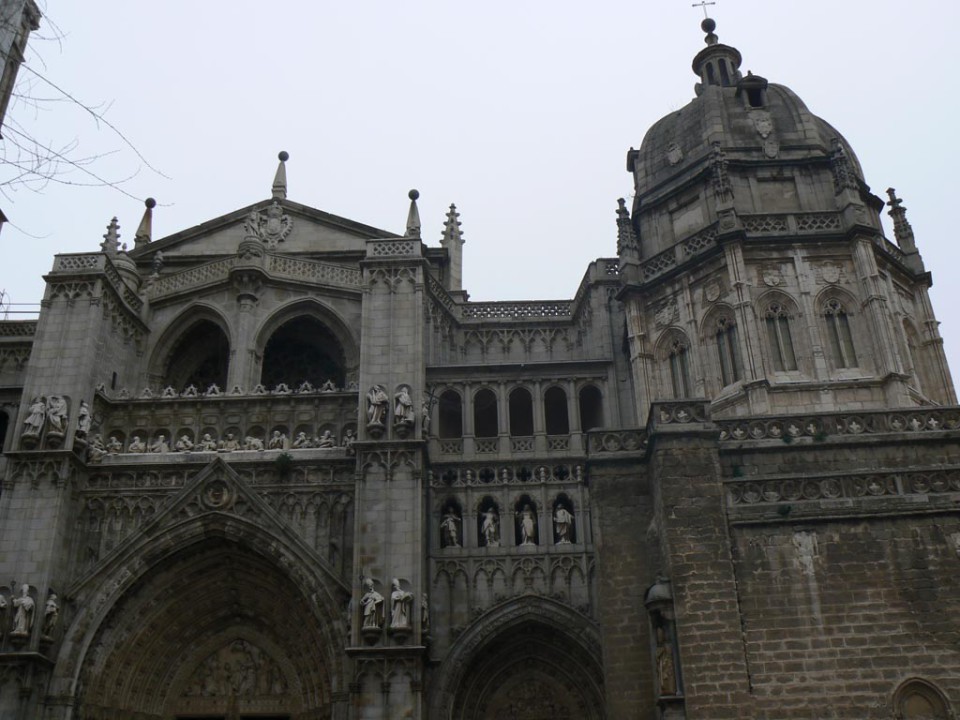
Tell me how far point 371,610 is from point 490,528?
4397mm

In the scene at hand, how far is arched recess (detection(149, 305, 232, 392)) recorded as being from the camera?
106 ft

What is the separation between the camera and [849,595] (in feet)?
54.6

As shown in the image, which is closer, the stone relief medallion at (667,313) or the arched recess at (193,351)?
the stone relief medallion at (667,313)

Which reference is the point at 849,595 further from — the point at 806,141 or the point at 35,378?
the point at 35,378

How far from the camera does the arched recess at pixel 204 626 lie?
82.6 feet

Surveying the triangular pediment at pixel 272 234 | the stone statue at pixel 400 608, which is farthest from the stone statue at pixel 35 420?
the stone statue at pixel 400 608

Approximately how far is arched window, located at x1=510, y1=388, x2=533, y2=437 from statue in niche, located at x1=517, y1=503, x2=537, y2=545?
15.0 ft

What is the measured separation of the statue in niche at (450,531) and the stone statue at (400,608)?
283cm

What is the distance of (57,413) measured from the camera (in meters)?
27.3

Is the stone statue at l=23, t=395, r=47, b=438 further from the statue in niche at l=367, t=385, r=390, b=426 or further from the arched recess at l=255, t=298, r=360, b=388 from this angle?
the statue in niche at l=367, t=385, r=390, b=426

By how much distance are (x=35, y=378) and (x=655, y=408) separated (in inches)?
727

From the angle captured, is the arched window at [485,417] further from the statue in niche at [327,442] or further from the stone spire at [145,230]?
the stone spire at [145,230]

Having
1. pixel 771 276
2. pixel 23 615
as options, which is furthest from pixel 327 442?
pixel 771 276

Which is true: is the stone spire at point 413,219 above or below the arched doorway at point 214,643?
above
